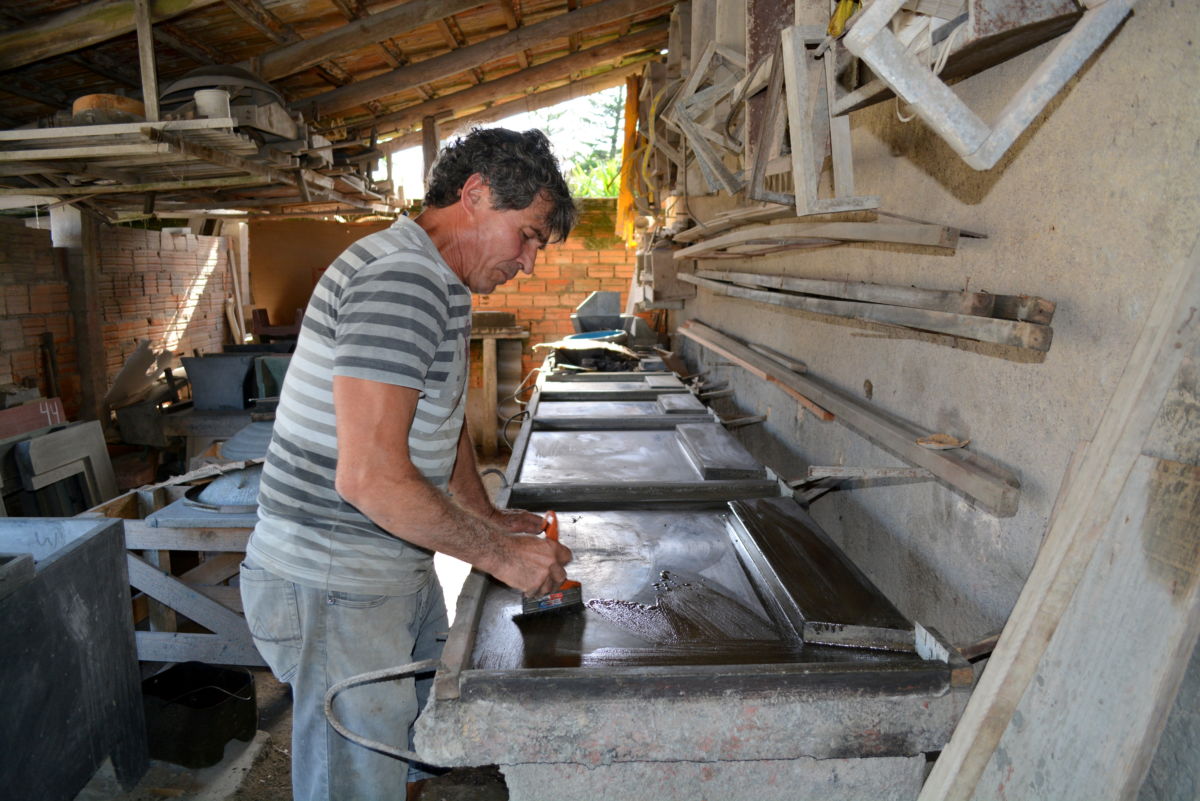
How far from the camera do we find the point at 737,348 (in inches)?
143

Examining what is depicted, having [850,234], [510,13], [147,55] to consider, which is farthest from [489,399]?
[850,234]

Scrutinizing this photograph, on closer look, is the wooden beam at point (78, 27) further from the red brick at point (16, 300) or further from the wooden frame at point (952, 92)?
the wooden frame at point (952, 92)

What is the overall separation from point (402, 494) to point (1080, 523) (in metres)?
1.13

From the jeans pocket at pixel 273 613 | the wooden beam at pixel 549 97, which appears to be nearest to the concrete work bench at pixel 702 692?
the jeans pocket at pixel 273 613

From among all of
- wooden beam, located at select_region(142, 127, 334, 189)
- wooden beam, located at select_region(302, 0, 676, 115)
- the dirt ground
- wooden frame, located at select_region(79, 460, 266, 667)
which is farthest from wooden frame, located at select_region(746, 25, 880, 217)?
wooden beam, located at select_region(302, 0, 676, 115)

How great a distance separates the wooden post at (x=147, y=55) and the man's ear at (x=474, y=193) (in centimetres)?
259

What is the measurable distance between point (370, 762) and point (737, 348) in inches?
100

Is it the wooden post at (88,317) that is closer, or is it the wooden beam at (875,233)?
the wooden beam at (875,233)

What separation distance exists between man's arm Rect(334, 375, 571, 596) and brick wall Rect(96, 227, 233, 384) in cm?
626

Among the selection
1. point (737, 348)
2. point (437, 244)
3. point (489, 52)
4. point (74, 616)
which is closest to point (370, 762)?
point (437, 244)

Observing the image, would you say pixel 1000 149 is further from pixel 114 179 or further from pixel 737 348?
pixel 114 179

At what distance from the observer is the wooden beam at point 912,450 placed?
143 centimetres

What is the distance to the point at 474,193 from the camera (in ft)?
5.45

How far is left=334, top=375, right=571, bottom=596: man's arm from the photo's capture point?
1364 mm
